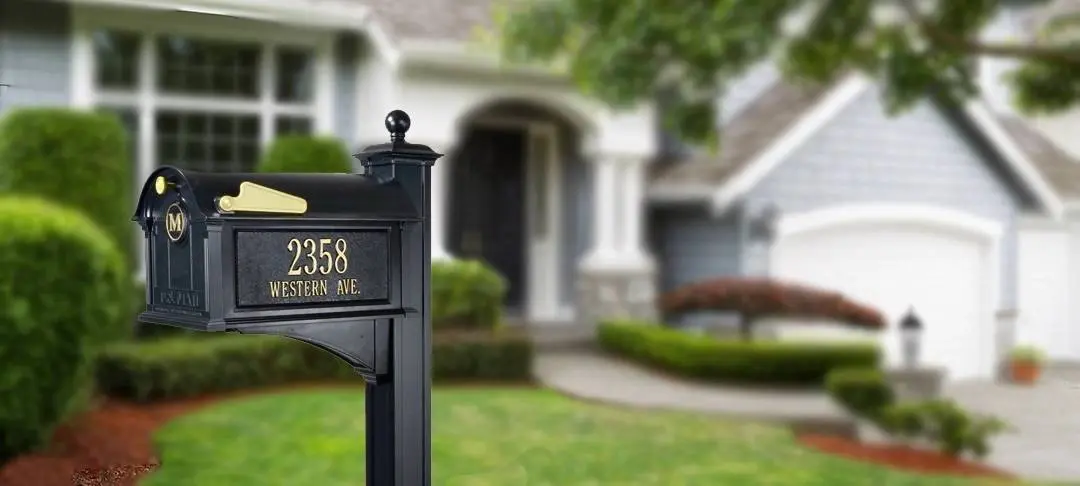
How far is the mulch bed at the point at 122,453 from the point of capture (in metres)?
2.88

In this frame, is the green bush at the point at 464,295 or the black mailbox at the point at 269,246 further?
the green bush at the point at 464,295

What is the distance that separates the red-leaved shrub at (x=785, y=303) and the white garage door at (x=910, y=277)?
72 cm

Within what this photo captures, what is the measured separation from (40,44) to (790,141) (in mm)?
5940

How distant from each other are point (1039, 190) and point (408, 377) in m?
8.67

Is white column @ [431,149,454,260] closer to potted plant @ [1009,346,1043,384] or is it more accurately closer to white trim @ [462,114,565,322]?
white trim @ [462,114,565,322]

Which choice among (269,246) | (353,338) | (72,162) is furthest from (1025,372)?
(269,246)

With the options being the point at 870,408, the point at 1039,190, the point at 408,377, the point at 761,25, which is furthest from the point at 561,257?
the point at 408,377

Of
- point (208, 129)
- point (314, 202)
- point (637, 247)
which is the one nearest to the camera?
point (314, 202)

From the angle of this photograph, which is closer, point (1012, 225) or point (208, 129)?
point (208, 129)

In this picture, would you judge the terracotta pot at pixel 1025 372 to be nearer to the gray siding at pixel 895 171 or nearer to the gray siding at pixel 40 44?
the gray siding at pixel 895 171

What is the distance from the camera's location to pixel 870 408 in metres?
5.66

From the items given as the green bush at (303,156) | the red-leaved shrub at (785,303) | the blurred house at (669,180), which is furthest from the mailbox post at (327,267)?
the red-leaved shrub at (785,303)

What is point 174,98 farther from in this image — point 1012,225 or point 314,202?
point 1012,225

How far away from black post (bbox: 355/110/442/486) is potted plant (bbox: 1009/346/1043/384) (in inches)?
296
